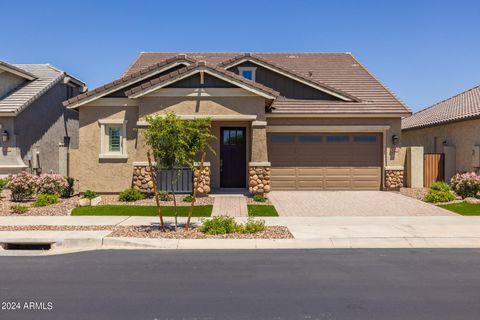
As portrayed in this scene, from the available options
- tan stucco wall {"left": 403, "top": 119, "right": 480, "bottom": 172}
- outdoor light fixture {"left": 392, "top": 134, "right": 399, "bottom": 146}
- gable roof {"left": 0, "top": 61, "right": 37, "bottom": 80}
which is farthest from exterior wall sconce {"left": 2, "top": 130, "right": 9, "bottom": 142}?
tan stucco wall {"left": 403, "top": 119, "right": 480, "bottom": 172}

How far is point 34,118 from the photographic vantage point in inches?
850

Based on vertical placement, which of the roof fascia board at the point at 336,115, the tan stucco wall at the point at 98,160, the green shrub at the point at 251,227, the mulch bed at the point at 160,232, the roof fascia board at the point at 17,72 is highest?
the roof fascia board at the point at 17,72

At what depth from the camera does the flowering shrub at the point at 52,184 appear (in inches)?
627

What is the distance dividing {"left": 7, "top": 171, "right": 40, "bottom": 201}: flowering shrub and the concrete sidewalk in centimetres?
342

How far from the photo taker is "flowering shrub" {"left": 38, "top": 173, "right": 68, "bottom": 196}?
1593cm

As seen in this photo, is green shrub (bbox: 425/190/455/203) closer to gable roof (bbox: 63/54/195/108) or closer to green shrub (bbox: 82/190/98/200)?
gable roof (bbox: 63/54/195/108)

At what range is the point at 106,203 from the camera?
1546 centimetres

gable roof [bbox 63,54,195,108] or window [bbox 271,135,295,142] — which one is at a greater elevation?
gable roof [bbox 63,54,195,108]

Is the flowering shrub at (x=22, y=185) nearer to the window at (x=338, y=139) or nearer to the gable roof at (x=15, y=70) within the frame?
the gable roof at (x=15, y=70)

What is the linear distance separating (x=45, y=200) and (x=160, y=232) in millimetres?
6388

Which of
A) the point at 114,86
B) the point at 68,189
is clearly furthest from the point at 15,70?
the point at 68,189

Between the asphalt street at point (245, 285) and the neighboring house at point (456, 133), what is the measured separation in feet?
39.8

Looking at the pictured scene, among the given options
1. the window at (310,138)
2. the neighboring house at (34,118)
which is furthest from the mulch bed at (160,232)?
the window at (310,138)

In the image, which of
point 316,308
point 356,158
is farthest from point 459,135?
point 316,308
